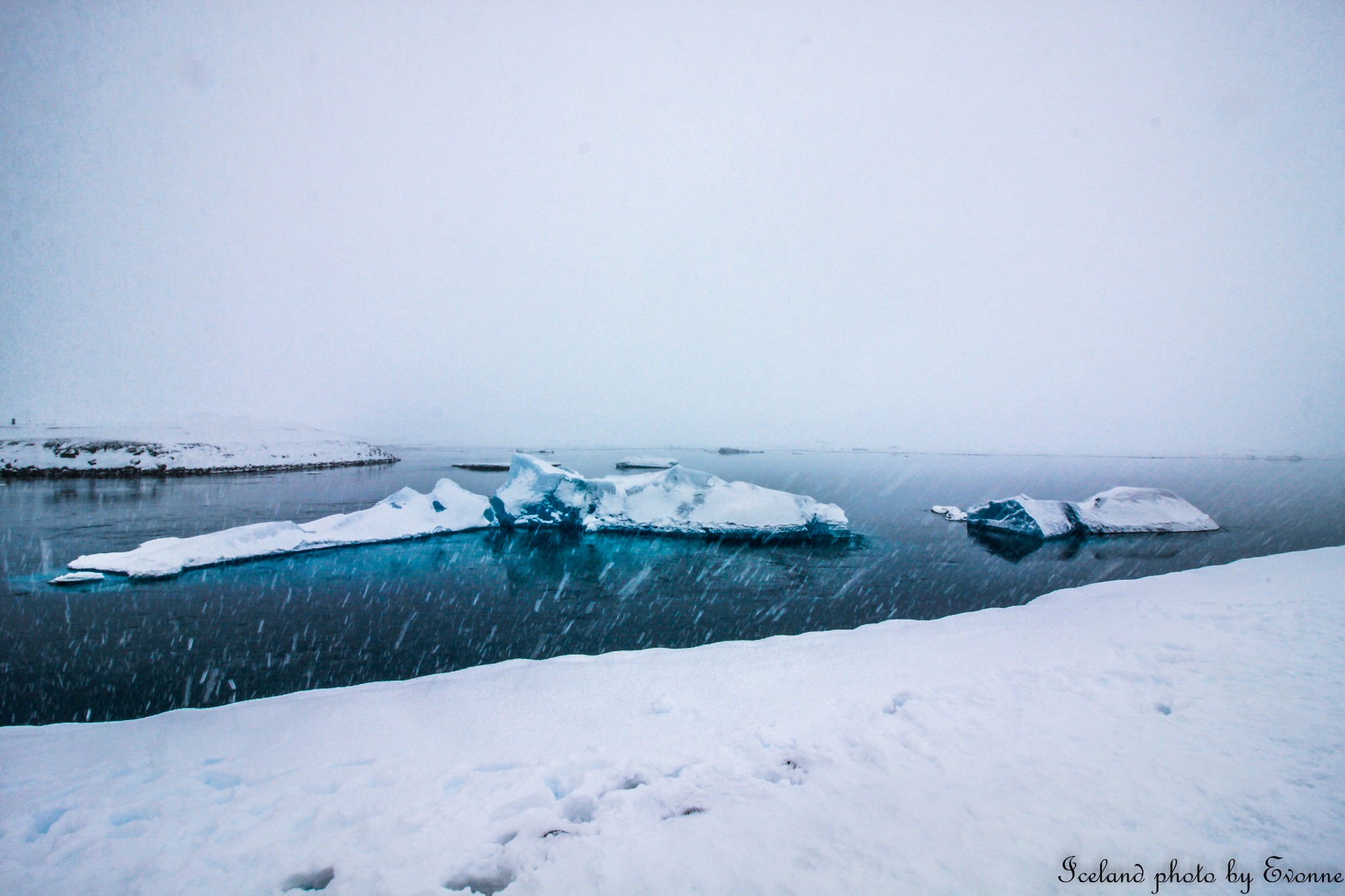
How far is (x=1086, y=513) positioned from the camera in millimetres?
20203

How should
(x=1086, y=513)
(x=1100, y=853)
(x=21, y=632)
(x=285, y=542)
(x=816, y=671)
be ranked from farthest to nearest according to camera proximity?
(x=1086, y=513)
(x=285, y=542)
(x=21, y=632)
(x=816, y=671)
(x=1100, y=853)

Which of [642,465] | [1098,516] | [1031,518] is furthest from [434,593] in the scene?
[642,465]

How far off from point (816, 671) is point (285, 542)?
629 inches

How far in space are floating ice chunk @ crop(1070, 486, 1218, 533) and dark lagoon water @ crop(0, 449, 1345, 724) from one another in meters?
0.90

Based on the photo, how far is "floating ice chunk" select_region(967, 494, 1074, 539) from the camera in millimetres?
18625

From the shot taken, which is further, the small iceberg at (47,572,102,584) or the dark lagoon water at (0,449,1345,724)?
the small iceberg at (47,572,102,584)

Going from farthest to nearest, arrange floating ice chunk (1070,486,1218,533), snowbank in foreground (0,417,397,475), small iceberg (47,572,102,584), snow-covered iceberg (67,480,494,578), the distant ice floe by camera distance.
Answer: snowbank in foreground (0,417,397,475)
floating ice chunk (1070,486,1218,533)
the distant ice floe
snow-covered iceberg (67,480,494,578)
small iceberg (47,572,102,584)

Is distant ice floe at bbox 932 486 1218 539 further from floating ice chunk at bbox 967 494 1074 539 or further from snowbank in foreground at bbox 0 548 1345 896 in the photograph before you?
snowbank in foreground at bbox 0 548 1345 896

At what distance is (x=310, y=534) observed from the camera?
586 inches

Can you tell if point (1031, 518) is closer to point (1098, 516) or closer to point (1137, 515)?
point (1098, 516)

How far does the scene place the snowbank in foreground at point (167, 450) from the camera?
38.4 metres

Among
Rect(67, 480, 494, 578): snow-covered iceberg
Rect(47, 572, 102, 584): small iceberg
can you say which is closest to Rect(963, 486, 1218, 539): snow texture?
Rect(67, 480, 494, 578): snow-covered iceberg

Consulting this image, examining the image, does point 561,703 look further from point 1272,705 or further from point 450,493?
point 450,493

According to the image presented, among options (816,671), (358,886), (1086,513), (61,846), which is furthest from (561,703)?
(1086,513)
